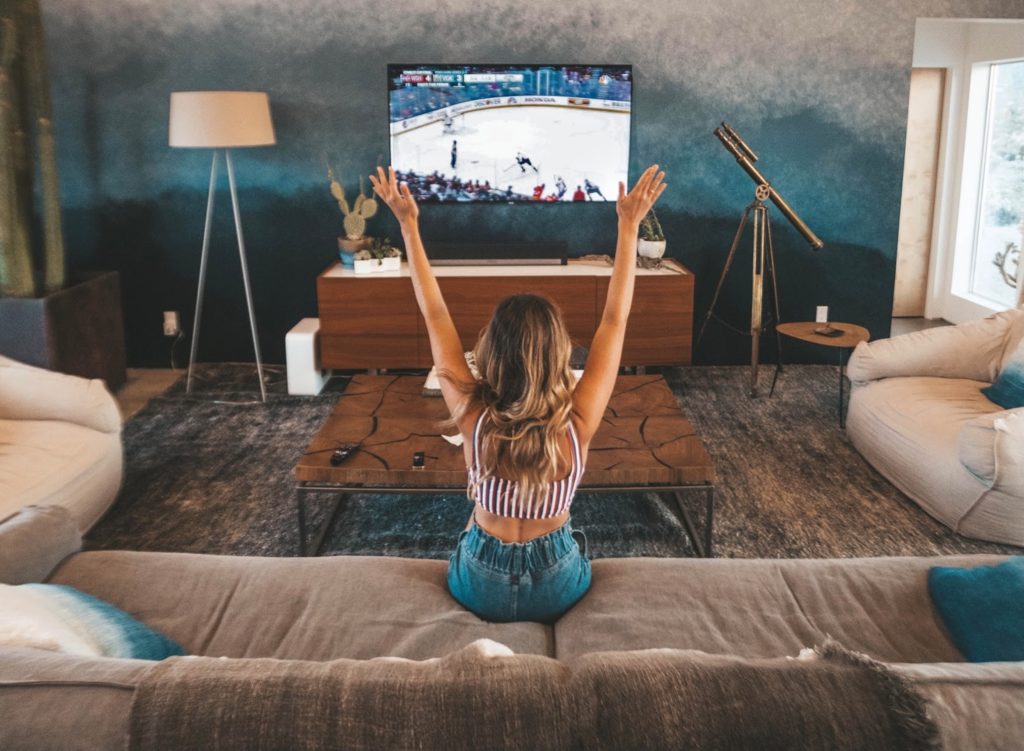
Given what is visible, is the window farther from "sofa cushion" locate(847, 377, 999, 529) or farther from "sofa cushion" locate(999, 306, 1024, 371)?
"sofa cushion" locate(847, 377, 999, 529)

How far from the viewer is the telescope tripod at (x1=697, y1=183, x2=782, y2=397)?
17.0 ft

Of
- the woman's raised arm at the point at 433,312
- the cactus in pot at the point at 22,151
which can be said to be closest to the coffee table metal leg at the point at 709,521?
the woman's raised arm at the point at 433,312

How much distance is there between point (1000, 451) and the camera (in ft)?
10.7

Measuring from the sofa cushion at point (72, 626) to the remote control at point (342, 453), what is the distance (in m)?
1.11

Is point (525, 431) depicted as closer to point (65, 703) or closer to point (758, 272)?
point (65, 703)

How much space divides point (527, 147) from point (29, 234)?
104 inches

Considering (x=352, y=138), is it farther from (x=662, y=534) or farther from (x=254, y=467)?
(x=662, y=534)

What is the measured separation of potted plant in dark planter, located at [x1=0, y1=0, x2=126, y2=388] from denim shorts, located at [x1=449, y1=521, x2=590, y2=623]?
319 cm

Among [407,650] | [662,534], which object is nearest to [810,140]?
[662,534]

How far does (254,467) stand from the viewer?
13.9 feet

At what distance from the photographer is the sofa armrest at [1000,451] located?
325cm

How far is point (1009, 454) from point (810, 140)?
2.79 meters

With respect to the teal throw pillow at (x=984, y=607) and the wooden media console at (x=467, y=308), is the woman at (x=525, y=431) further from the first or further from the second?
the wooden media console at (x=467, y=308)

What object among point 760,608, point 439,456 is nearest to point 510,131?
point 439,456
